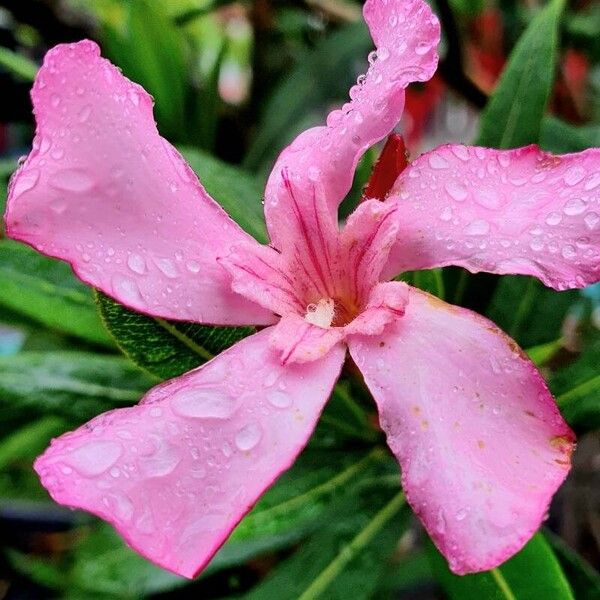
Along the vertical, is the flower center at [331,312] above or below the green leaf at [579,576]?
above

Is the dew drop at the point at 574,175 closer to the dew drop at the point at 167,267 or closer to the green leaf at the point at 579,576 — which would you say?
the dew drop at the point at 167,267

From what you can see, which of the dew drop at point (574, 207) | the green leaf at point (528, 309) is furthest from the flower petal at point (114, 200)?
the green leaf at point (528, 309)

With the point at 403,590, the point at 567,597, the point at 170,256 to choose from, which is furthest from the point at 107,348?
the point at 403,590

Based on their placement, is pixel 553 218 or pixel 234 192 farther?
pixel 234 192

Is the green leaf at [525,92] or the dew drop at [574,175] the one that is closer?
the dew drop at [574,175]

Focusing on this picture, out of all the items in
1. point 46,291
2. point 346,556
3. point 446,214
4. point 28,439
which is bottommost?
Result: point 28,439

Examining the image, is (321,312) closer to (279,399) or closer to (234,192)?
(279,399)

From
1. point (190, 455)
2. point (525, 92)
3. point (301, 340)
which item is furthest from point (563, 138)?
point (190, 455)

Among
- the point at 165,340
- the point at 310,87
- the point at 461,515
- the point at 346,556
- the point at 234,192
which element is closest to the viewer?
the point at 461,515
